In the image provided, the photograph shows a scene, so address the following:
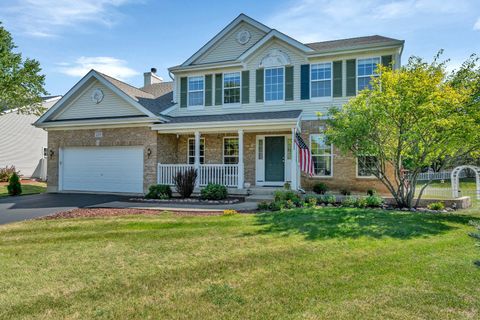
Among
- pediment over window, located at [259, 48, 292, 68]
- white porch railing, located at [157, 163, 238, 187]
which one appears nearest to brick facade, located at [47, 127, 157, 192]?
white porch railing, located at [157, 163, 238, 187]

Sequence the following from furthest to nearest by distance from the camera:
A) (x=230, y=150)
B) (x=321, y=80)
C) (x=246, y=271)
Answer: (x=230, y=150) < (x=321, y=80) < (x=246, y=271)

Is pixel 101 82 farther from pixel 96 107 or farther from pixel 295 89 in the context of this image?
pixel 295 89

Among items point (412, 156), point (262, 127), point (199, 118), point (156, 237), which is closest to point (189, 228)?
point (156, 237)

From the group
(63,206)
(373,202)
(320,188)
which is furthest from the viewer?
(320,188)

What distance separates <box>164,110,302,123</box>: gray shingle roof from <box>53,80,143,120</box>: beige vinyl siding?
87.2 inches

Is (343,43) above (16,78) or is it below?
above

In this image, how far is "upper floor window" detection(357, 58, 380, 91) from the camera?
43.9 feet

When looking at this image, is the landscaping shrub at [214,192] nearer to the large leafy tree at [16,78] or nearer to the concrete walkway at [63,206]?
the concrete walkway at [63,206]

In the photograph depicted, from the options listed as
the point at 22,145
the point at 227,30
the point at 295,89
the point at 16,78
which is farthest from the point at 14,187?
the point at 295,89

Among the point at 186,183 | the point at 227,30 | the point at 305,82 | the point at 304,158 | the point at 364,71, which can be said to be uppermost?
the point at 227,30

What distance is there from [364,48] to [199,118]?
8027 millimetres

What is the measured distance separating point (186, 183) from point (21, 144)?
19.2 m

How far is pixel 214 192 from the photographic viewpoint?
482 inches

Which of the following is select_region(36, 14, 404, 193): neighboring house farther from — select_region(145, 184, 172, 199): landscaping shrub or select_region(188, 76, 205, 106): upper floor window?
select_region(145, 184, 172, 199): landscaping shrub
